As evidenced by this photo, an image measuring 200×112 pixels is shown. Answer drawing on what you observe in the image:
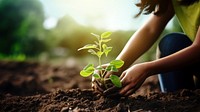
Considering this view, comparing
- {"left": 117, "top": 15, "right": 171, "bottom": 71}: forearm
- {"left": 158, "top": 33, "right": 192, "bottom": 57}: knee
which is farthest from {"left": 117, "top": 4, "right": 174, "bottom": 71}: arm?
{"left": 158, "top": 33, "right": 192, "bottom": 57}: knee

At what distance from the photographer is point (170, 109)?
2.12 m

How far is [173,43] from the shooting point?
3.01m

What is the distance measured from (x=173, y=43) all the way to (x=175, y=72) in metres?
0.26

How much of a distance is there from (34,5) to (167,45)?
1071 cm

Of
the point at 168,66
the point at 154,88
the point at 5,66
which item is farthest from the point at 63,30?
the point at 168,66

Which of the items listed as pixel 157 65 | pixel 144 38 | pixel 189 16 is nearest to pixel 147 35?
pixel 144 38

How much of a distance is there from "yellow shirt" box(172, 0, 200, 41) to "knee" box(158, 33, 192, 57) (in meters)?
0.30

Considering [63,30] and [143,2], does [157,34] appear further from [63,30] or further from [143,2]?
[63,30]

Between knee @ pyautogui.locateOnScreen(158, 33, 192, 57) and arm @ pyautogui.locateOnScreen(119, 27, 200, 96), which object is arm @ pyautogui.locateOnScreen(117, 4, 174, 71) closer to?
knee @ pyautogui.locateOnScreen(158, 33, 192, 57)

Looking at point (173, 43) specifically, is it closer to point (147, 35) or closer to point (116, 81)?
point (147, 35)

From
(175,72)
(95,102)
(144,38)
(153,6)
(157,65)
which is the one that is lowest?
(95,102)

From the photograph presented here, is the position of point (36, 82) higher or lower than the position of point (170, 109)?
higher

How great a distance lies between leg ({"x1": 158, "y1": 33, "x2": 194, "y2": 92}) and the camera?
118 inches

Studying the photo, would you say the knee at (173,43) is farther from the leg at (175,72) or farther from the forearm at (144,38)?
the forearm at (144,38)
